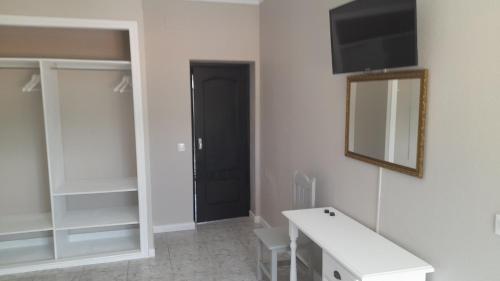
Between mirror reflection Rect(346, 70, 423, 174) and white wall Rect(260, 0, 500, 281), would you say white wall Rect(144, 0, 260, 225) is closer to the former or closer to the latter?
white wall Rect(260, 0, 500, 281)

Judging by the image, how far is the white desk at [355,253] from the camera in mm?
1804

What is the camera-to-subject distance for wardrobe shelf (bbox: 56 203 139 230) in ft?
11.9

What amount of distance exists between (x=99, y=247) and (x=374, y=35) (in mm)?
3481

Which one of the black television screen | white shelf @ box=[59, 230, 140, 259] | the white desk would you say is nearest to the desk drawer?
the white desk

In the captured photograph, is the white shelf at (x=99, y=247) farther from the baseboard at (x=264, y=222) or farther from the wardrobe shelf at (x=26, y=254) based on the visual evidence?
the baseboard at (x=264, y=222)

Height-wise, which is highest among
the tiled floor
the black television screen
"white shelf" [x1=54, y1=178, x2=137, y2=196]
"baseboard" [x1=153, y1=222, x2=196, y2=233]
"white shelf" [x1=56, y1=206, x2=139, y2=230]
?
the black television screen

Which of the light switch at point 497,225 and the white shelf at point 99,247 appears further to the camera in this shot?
the white shelf at point 99,247

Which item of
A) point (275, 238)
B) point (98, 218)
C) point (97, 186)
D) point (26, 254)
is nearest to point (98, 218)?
point (98, 218)

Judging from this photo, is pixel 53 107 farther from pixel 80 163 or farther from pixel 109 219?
pixel 109 219

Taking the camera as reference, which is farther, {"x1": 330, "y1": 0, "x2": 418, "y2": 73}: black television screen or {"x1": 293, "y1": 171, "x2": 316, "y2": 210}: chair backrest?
{"x1": 293, "y1": 171, "x2": 316, "y2": 210}: chair backrest

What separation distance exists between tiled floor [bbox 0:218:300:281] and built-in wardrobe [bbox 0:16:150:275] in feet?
0.51

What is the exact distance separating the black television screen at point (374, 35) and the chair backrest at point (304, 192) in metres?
0.96

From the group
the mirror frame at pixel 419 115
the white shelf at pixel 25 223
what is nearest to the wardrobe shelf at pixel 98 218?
the white shelf at pixel 25 223

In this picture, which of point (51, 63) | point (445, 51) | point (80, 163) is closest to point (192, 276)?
point (80, 163)
